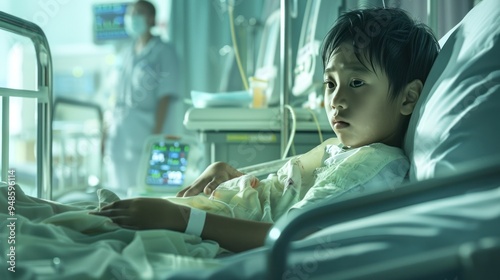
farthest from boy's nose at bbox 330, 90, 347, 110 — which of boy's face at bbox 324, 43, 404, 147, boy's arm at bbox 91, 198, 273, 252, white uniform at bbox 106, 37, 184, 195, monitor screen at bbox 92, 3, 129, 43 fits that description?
monitor screen at bbox 92, 3, 129, 43

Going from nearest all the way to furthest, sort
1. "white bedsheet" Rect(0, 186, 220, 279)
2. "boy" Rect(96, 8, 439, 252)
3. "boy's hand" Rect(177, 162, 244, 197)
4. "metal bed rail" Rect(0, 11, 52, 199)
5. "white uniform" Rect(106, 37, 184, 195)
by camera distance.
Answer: "white bedsheet" Rect(0, 186, 220, 279)
"boy" Rect(96, 8, 439, 252)
"boy's hand" Rect(177, 162, 244, 197)
"metal bed rail" Rect(0, 11, 52, 199)
"white uniform" Rect(106, 37, 184, 195)

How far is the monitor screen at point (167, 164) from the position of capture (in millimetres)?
2232

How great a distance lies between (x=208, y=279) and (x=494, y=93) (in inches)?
24.1

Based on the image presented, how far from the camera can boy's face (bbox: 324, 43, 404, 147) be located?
1193 mm

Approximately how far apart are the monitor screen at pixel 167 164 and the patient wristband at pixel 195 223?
116 centimetres

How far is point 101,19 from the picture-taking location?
5.35 m

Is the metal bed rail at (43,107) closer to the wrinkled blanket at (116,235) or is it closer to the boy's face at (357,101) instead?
the wrinkled blanket at (116,235)

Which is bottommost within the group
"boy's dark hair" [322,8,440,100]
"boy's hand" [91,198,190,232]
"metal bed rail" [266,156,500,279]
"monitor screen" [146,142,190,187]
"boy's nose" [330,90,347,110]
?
"monitor screen" [146,142,190,187]

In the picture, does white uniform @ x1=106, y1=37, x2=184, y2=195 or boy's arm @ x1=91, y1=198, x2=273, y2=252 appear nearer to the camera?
boy's arm @ x1=91, y1=198, x2=273, y2=252

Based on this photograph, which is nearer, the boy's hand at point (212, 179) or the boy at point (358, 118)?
the boy at point (358, 118)

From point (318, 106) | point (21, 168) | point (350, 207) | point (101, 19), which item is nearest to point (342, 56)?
point (350, 207)

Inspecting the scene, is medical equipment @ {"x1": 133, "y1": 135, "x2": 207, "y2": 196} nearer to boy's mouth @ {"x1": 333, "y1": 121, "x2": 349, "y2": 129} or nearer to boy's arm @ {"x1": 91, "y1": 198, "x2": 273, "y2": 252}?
boy's mouth @ {"x1": 333, "y1": 121, "x2": 349, "y2": 129}

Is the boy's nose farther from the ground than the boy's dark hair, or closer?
closer

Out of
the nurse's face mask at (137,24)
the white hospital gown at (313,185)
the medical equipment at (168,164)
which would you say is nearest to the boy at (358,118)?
the white hospital gown at (313,185)
